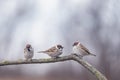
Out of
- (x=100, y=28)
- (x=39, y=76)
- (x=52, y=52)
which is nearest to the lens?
(x=52, y=52)

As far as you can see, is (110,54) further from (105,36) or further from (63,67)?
(63,67)

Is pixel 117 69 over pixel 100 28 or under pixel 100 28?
under

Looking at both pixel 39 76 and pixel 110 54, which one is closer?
pixel 110 54

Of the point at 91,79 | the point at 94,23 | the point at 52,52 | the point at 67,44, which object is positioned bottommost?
the point at 52,52

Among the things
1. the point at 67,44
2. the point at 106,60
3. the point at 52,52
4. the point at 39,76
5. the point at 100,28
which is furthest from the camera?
the point at 39,76

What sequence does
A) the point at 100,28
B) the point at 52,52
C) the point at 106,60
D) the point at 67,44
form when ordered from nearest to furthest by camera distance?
the point at 52,52 → the point at 106,60 → the point at 67,44 → the point at 100,28

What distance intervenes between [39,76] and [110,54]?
2.13 metres

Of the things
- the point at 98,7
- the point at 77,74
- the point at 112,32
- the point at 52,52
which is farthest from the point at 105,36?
the point at 52,52

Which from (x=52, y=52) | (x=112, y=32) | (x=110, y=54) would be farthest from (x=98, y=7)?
(x=52, y=52)

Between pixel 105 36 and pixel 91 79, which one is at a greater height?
pixel 105 36

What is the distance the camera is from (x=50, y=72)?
9.41 metres

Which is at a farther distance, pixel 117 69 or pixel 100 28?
pixel 100 28

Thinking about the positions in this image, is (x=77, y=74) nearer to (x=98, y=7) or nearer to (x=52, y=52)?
(x=98, y=7)

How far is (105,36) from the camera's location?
8477mm
